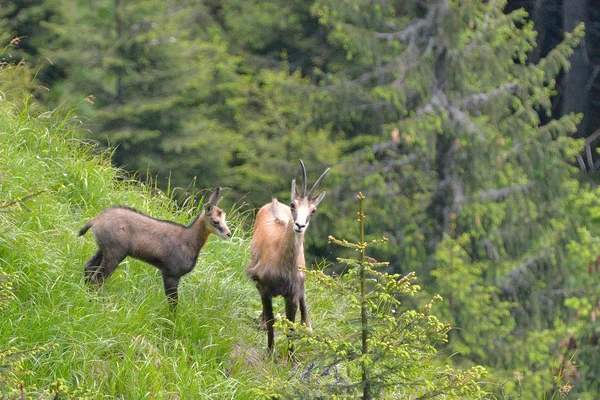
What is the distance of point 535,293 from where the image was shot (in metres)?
13.9

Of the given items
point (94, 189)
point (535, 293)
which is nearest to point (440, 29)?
point (535, 293)

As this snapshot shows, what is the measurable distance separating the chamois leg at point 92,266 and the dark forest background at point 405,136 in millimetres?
6225

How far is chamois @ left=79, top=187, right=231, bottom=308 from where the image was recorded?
7.08 m

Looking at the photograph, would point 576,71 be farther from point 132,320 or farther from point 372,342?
point 372,342

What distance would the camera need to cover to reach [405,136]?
1364cm

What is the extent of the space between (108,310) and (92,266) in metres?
0.53

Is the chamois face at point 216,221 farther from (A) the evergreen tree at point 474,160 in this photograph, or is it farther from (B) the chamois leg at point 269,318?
(A) the evergreen tree at point 474,160

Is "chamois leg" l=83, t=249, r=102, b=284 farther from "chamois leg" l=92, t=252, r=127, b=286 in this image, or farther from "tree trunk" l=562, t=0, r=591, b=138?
"tree trunk" l=562, t=0, r=591, b=138

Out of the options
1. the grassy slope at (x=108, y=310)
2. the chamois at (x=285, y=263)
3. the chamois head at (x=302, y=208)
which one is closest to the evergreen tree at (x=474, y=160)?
the grassy slope at (x=108, y=310)

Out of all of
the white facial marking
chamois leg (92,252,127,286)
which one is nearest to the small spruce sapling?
the white facial marking

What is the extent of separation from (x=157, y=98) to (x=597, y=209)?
699 centimetres

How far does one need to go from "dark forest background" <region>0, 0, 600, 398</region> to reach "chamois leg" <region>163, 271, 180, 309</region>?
6.09 meters

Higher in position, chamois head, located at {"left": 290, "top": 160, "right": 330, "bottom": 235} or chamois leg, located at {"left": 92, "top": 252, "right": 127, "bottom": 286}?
chamois head, located at {"left": 290, "top": 160, "right": 330, "bottom": 235}

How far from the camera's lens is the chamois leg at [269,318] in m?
7.28
